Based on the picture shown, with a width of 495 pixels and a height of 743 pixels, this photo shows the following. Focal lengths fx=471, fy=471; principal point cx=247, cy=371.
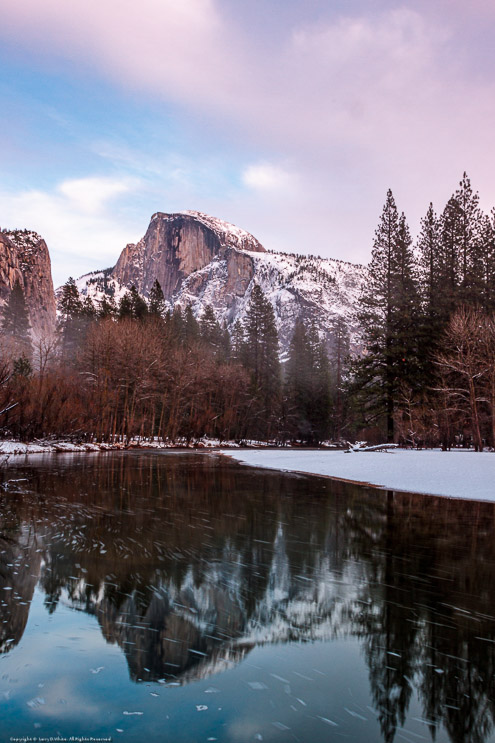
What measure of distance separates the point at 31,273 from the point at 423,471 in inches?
5295

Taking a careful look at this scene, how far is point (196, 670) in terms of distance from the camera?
162 inches

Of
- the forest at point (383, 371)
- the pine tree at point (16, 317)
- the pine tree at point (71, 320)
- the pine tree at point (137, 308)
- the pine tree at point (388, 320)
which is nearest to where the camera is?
the forest at point (383, 371)

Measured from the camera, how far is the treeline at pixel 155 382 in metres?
34.7

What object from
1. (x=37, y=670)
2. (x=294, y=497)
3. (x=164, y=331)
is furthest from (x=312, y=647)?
(x=164, y=331)

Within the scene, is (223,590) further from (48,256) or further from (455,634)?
(48,256)

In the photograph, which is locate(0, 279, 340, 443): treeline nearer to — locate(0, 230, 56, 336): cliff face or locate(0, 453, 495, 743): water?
locate(0, 453, 495, 743): water

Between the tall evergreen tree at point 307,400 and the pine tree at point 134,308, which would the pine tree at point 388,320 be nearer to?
the tall evergreen tree at point 307,400

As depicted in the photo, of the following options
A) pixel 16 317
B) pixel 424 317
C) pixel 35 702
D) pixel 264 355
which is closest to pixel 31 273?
pixel 16 317

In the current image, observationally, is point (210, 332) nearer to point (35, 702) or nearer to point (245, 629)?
point (245, 629)

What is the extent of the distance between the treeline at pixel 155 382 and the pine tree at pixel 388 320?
68.1 feet

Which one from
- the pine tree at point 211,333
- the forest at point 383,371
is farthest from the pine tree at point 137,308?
the pine tree at point 211,333

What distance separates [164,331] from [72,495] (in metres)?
45.0

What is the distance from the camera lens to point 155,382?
156 feet

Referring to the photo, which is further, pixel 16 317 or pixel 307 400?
pixel 16 317
